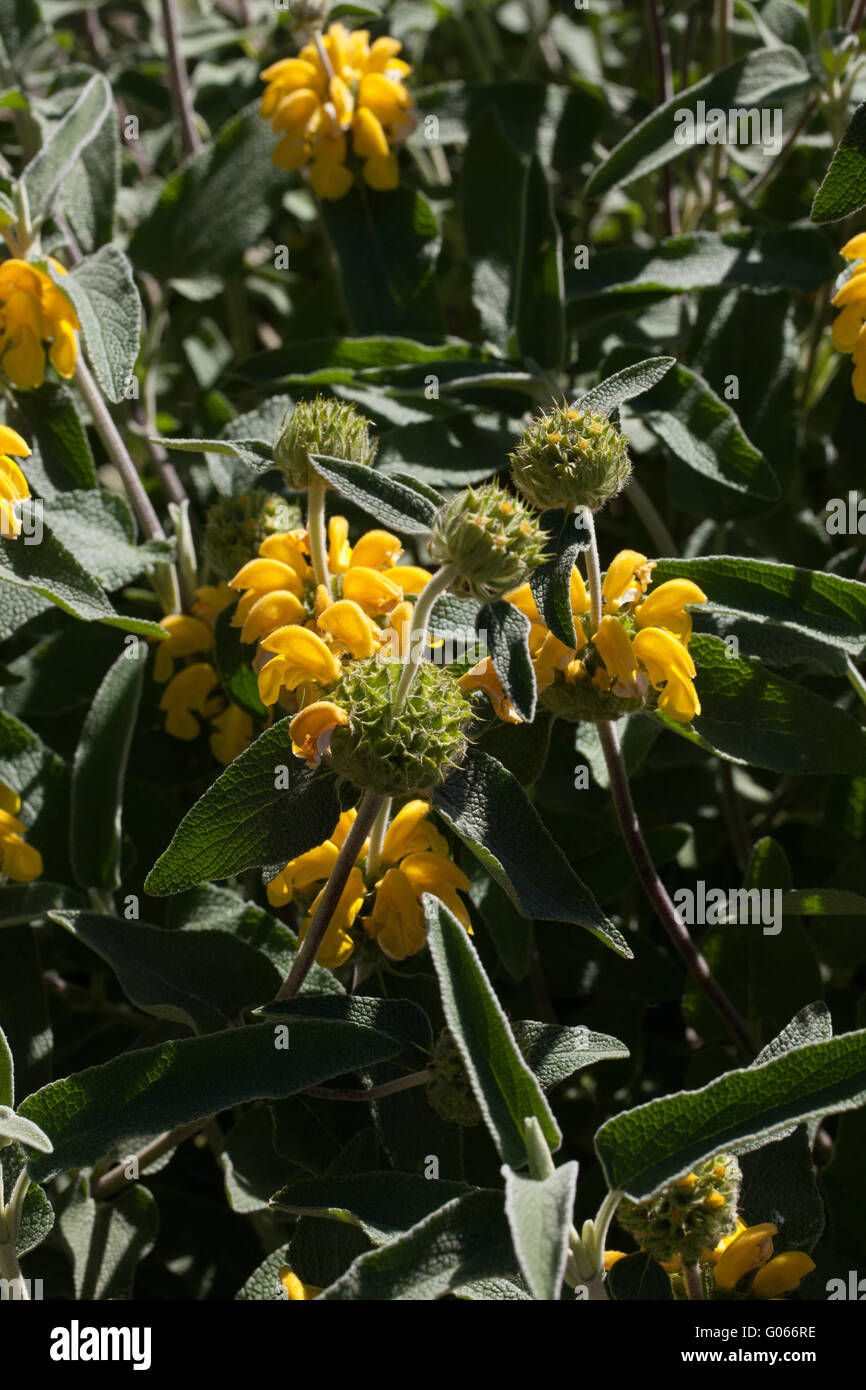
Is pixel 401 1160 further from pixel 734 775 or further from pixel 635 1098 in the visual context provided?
pixel 734 775

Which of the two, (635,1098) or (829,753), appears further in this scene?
(635,1098)

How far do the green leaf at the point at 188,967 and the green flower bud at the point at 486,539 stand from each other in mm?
531

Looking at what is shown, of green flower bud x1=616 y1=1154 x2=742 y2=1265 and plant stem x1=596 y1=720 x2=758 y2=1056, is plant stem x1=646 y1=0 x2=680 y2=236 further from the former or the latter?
green flower bud x1=616 y1=1154 x2=742 y2=1265

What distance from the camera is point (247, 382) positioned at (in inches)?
70.4

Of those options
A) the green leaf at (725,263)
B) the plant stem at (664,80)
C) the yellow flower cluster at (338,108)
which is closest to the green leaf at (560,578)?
the green leaf at (725,263)

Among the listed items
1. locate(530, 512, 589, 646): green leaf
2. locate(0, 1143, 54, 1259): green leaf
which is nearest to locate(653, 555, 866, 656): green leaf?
locate(530, 512, 589, 646): green leaf

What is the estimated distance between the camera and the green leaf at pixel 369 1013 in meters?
1.11

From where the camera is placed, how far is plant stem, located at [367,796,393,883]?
1.16 m

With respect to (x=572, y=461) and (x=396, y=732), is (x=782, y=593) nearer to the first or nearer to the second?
(x=572, y=461)

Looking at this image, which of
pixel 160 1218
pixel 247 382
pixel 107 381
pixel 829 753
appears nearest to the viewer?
pixel 829 753

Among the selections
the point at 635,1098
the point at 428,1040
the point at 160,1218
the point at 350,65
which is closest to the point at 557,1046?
the point at 428,1040

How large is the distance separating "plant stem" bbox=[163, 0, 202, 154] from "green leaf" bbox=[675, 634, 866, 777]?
1.33 metres

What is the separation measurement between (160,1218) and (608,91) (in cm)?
188

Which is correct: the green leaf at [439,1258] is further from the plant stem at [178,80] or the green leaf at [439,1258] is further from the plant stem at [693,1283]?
the plant stem at [178,80]
